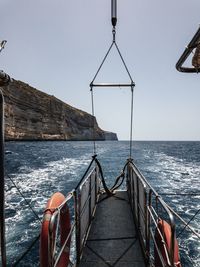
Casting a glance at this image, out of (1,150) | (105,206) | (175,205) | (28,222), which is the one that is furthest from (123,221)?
(175,205)

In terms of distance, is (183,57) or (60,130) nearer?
(183,57)

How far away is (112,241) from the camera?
5.16 metres

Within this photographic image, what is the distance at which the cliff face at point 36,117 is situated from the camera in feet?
297

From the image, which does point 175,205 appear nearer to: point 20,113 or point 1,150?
point 1,150

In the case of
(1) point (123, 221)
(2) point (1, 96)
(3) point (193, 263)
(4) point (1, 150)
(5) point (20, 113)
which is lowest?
(3) point (193, 263)

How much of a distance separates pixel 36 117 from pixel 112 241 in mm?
106976

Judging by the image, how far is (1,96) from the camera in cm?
225

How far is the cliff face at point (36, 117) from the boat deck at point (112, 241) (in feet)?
271

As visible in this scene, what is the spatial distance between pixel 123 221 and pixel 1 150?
4.88m

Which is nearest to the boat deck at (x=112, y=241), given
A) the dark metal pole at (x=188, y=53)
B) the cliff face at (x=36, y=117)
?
the dark metal pole at (x=188, y=53)

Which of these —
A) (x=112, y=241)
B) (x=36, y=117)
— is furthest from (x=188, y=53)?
(x=36, y=117)

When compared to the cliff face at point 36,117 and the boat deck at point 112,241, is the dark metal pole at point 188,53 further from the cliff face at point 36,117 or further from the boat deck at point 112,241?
the cliff face at point 36,117

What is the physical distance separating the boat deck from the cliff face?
8261 cm

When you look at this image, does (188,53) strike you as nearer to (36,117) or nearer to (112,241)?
(112,241)
